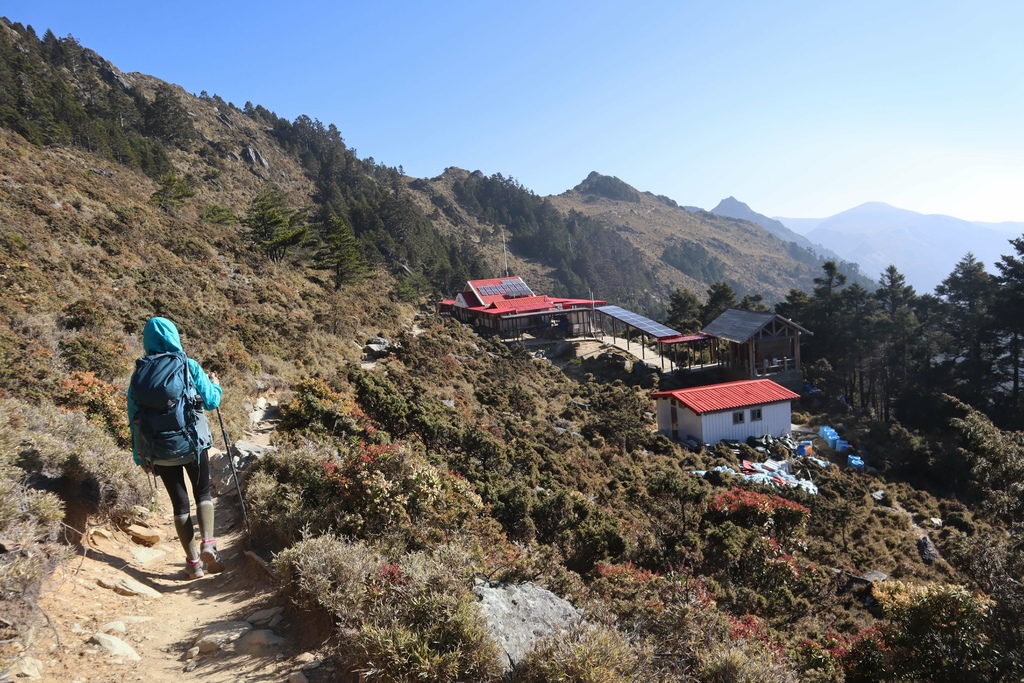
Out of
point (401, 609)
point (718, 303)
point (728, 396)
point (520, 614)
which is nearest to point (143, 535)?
point (401, 609)

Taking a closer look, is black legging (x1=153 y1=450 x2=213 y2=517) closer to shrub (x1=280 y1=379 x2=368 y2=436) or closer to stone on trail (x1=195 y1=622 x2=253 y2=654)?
stone on trail (x1=195 y1=622 x2=253 y2=654)

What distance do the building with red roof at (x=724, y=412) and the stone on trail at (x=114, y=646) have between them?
20.0 metres

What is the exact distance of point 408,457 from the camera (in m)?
5.17

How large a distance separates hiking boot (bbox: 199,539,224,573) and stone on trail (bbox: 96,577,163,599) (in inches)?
16.9

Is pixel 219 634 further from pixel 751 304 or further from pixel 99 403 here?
pixel 751 304

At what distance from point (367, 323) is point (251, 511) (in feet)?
65.8

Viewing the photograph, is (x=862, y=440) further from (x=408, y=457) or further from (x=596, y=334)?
(x=408, y=457)

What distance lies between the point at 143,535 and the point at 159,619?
161cm

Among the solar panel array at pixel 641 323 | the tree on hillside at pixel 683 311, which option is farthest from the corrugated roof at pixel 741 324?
the tree on hillside at pixel 683 311

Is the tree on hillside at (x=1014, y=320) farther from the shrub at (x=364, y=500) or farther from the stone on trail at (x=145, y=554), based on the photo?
the stone on trail at (x=145, y=554)

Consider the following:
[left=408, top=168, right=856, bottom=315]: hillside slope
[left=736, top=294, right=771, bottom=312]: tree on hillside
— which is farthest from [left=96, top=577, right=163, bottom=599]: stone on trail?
[left=408, top=168, right=856, bottom=315]: hillside slope

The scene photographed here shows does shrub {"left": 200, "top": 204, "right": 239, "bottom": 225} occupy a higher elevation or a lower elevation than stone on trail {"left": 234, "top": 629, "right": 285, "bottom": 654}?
higher

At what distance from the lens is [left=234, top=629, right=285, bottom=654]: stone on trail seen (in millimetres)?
3338

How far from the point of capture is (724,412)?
70.5ft
